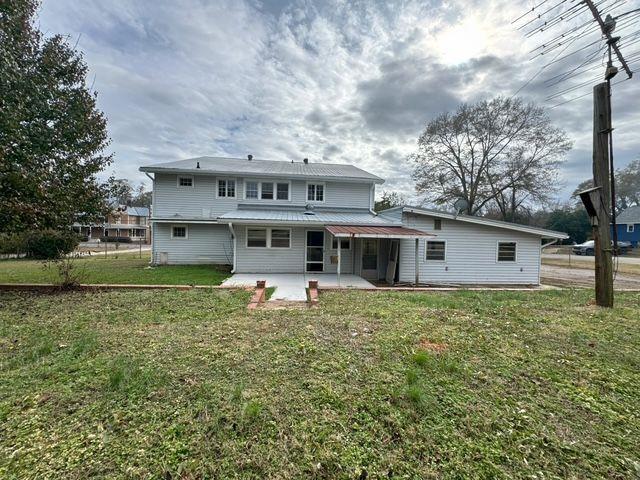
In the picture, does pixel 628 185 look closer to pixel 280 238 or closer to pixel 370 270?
pixel 370 270

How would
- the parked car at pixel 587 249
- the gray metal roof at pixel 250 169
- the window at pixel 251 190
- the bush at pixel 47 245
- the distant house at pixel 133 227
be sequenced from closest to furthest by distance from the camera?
1. the gray metal roof at pixel 250 169
2. the window at pixel 251 190
3. the bush at pixel 47 245
4. the parked car at pixel 587 249
5. the distant house at pixel 133 227

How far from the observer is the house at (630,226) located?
36531 millimetres

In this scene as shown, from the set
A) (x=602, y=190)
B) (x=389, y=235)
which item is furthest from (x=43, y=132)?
(x=602, y=190)

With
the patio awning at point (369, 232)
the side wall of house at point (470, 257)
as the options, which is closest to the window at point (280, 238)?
the patio awning at point (369, 232)

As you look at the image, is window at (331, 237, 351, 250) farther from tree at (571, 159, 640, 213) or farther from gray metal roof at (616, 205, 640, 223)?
tree at (571, 159, 640, 213)

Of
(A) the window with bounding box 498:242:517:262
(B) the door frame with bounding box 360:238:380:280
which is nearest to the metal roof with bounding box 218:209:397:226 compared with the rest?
(B) the door frame with bounding box 360:238:380:280

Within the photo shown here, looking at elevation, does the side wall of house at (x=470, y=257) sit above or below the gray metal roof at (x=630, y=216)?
below

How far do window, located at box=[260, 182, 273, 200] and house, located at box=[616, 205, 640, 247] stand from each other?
46962 millimetres

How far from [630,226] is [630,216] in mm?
1785

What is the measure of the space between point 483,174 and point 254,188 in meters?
23.7

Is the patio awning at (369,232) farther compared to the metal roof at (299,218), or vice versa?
the metal roof at (299,218)

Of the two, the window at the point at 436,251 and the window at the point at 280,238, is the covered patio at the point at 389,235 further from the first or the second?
the window at the point at 280,238

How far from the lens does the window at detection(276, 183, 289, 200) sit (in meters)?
15.6

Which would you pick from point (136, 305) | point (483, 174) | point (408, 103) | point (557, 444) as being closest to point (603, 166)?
point (557, 444)
